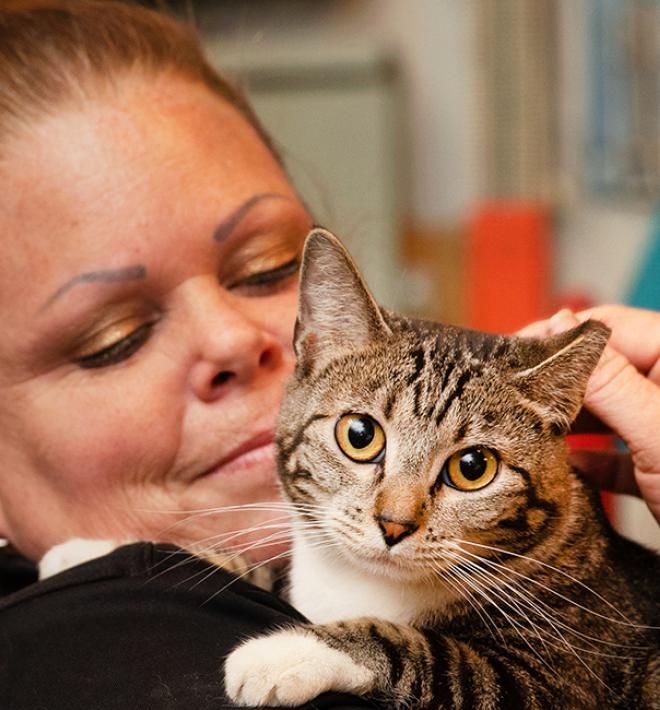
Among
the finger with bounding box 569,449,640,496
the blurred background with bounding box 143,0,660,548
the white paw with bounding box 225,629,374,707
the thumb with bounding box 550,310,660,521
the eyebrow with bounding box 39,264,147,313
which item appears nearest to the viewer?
the white paw with bounding box 225,629,374,707

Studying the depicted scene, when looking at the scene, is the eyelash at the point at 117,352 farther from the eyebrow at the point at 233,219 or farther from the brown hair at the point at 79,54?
the brown hair at the point at 79,54

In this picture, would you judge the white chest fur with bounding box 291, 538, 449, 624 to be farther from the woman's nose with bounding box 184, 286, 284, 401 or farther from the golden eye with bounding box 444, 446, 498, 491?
the woman's nose with bounding box 184, 286, 284, 401

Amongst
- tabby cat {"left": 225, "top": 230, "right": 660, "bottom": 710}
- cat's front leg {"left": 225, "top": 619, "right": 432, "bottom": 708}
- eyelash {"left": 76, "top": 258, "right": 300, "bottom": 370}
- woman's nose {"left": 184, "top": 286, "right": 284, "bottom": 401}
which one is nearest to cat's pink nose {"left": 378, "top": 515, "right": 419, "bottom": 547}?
tabby cat {"left": 225, "top": 230, "right": 660, "bottom": 710}

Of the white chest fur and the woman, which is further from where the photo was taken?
the woman

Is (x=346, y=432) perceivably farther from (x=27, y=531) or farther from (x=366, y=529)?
(x=27, y=531)

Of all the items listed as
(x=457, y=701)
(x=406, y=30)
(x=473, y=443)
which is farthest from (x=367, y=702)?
(x=406, y=30)

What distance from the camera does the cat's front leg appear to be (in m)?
0.95

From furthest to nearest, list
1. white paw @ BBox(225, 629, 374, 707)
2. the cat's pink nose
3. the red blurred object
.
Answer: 1. the red blurred object
2. the cat's pink nose
3. white paw @ BBox(225, 629, 374, 707)

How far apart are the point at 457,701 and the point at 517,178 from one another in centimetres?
290

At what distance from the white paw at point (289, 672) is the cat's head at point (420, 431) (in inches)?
6.5

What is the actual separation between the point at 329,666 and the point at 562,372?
0.46 meters

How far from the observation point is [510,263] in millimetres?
3611

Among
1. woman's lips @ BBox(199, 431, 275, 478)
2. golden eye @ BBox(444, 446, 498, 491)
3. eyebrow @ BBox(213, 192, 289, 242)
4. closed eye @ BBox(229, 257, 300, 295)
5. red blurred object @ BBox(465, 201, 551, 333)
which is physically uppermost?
eyebrow @ BBox(213, 192, 289, 242)

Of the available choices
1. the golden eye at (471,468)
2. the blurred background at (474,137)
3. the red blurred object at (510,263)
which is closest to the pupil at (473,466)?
the golden eye at (471,468)
